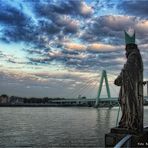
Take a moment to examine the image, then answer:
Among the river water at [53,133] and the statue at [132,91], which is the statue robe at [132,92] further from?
the river water at [53,133]

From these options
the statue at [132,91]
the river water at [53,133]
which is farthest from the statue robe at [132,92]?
the river water at [53,133]

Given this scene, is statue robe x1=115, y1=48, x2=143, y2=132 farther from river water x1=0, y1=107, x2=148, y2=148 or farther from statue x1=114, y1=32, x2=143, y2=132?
river water x1=0, y1=107, x2=148, y2=148

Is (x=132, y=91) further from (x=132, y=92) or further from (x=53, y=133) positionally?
(x=53, y=133)

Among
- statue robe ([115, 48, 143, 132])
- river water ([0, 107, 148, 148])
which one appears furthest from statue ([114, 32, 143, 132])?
river water ([0, 107, 148, 148])

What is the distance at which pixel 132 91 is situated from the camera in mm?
10445

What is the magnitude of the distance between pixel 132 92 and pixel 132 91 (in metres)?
0.03

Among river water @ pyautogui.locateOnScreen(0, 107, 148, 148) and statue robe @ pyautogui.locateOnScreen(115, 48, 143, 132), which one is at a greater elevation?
statue robe @ pyautogui.locateOnScreen(115, 48, 143, 132)

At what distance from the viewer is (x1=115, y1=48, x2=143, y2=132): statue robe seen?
33.9ft

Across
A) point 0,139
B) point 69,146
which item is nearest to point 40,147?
point 69,146

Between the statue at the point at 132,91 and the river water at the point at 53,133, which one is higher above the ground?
the statue at the point at 132,91

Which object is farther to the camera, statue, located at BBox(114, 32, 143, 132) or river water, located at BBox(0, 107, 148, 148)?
river water, located at BBox(0, 107, 148, 148)

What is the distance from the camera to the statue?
10320 mm

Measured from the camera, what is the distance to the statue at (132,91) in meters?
10.3

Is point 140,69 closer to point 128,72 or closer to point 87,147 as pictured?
point 128,72
